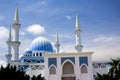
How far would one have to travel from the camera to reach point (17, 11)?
41.9m

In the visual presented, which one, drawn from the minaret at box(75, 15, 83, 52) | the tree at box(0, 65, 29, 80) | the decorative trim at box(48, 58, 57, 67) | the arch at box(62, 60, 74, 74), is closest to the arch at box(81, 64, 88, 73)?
the arch at box(62, 60, 74, 74)

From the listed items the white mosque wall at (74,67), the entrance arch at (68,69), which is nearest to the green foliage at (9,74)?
the white mosque wall at (74,67)

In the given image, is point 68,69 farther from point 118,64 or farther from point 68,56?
point 118,64

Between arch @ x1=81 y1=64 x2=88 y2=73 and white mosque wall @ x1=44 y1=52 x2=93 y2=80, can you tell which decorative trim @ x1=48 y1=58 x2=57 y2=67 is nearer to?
white mosque wall @ x1=44 y1=52 x2=93 y2=80

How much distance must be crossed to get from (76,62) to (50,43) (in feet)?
48.3

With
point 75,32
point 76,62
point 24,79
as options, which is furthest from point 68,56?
point 24,79

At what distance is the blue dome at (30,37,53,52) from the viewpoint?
48000mm

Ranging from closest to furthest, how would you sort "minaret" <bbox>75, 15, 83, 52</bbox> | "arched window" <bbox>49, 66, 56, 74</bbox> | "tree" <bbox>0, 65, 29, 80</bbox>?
"tree" <bbox>0, 65, 29, 80</bbox>
"arched window" <bbox>49, 66, 56, 74</bbox>
"minaret" <bbox>75, 15, 83, 52</bbox>

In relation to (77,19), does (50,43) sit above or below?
below

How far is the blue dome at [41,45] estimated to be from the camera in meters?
48.0

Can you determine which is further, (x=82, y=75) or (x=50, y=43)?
(x=50, y=43)

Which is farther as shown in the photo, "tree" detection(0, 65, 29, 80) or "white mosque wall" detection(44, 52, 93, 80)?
"white mosque wall" detection(44, 52, 93, 80)

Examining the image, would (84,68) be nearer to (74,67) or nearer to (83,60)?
(83,60)

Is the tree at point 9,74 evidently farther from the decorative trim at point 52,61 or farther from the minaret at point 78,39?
the minaret at point 78,39
